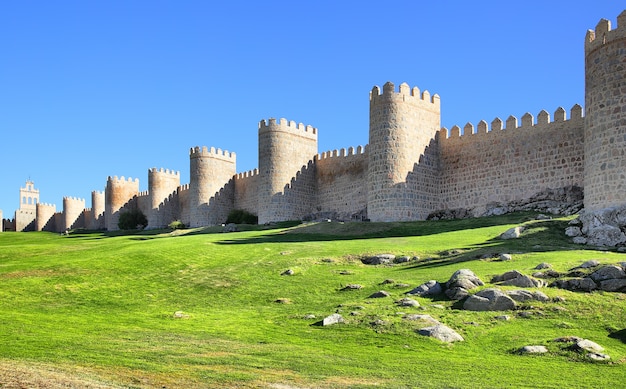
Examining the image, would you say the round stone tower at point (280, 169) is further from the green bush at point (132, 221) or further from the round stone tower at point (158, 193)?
the green bush at point (132, 221)

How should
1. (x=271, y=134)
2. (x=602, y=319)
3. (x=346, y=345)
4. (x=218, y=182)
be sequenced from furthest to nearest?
(x=218, y=182) < (x=271, y=134) < (x=602, y=319) < (x=346, y=345)

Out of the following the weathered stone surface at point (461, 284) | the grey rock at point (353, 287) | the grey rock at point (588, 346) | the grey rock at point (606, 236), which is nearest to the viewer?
the grey rock at point (588, 346)

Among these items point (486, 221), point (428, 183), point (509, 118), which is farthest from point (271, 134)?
point (486, 221)

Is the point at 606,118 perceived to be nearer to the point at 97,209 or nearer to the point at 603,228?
the point at 603,228

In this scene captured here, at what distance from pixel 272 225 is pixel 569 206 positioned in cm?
1606

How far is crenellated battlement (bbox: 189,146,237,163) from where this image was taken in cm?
5272

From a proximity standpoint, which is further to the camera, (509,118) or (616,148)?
(509,118)

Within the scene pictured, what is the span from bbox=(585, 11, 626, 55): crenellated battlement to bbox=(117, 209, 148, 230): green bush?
46484 mm

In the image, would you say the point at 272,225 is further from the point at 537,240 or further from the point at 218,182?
the point at 537,240

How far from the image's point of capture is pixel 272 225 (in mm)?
38812

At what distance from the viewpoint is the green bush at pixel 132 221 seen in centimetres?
6406

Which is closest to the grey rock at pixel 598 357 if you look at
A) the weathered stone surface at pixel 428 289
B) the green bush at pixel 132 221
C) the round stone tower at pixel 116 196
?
the weathered stone surface at pixel 428 289

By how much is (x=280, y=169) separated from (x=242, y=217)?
732cm

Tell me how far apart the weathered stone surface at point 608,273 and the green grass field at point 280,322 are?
91cm
